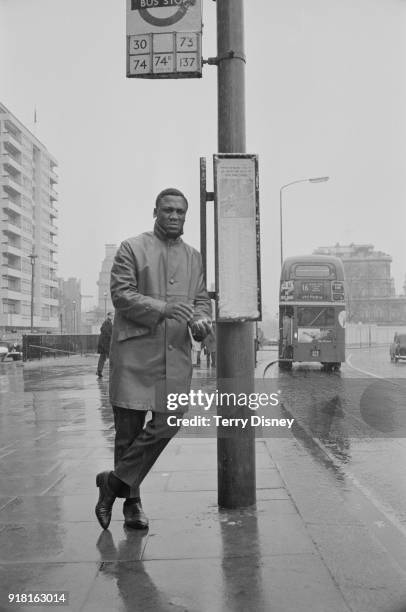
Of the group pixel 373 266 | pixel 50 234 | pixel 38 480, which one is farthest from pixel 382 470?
pixel 50 234

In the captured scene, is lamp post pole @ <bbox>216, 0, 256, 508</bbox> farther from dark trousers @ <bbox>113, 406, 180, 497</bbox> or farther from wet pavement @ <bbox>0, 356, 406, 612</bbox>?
dark trousers @ <bbox>113, 406, 180, 497</bbox>

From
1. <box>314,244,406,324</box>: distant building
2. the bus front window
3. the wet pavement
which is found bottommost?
Answer: the wet pavement

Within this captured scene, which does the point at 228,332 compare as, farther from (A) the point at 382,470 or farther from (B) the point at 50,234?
(B) the point at 50,234

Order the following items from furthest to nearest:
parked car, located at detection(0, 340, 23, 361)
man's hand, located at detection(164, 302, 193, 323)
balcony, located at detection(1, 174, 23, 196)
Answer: balcony, located at detection(1, 174, 23, 196), parked car, located at detection(0, 340, 23, 361), man's hand, located at detection(164, 302, 193, 323)

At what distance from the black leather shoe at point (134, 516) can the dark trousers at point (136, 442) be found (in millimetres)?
59

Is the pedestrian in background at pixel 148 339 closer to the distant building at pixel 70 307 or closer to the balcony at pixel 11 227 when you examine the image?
the balcony at pixel 11 227

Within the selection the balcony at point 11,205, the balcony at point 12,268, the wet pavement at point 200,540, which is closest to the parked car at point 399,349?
the wet pavement at point 200,540

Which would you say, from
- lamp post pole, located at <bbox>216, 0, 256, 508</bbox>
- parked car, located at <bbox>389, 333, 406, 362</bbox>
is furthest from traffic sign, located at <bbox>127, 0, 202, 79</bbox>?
parked car, located at <bbox>389, 333, 406, 362</bbox>

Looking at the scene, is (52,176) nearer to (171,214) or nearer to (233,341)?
(233,341)

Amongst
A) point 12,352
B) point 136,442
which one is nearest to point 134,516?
point 136,442

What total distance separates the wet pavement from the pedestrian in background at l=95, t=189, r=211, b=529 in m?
0.32

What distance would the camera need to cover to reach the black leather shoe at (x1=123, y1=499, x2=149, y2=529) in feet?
10.7

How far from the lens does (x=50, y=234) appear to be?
10031cm

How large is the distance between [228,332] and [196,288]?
42cm
